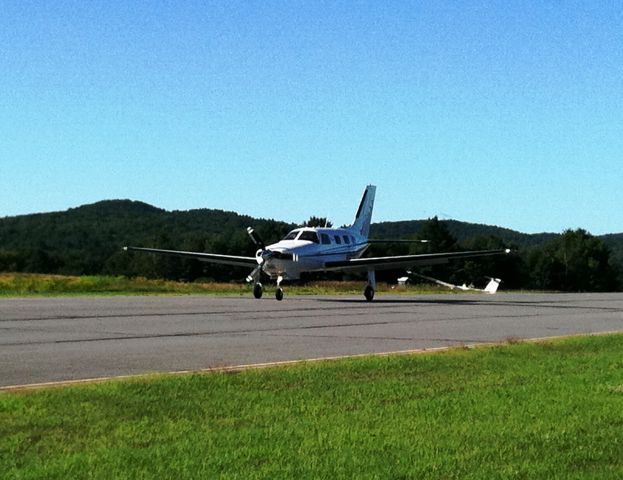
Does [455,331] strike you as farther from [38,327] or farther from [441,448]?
[441,448]

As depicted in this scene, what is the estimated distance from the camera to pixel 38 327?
19297mm

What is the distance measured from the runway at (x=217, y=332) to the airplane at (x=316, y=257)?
22.6ft

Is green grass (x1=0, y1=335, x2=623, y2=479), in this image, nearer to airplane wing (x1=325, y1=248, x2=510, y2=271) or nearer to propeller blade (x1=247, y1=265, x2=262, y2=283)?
propeller blade (x1=247, y1=265, x2=262, y2=283)

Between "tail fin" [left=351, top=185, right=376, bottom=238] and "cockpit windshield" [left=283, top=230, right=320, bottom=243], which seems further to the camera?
"tail fin" [left=351, top=185, right=376, bottom=238]

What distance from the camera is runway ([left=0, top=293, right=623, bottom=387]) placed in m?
13.1

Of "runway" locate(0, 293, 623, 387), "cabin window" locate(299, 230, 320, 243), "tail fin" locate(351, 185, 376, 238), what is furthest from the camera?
"tail fin" locate(351, 185, 376, 238)

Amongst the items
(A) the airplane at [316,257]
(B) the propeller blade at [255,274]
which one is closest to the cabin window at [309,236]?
(A) the airplane at [316,257]

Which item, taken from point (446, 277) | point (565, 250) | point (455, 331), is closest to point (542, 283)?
point (565, 250)

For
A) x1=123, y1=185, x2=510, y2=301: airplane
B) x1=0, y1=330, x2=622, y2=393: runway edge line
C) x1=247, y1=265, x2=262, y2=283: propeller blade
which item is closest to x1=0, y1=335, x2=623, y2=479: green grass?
x1=0, y1=330, x2=622, y2=393: runway edge line

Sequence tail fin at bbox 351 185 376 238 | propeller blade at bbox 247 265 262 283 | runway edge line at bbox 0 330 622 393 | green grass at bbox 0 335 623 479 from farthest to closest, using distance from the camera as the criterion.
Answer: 1. tail fin at bbox 351 185 376 238
2. propeller blade at bbox 247 265 262 283
3. runway edge line at bbox 0 330 622 393
4. green grass at bbox 0 335 623 479

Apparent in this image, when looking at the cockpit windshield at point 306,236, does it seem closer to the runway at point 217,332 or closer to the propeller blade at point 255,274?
the propeller blade at point 255,274

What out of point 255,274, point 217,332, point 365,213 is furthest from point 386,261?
point 217,332

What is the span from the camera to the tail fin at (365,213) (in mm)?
47375

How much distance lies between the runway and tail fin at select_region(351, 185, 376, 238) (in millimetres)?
16252
